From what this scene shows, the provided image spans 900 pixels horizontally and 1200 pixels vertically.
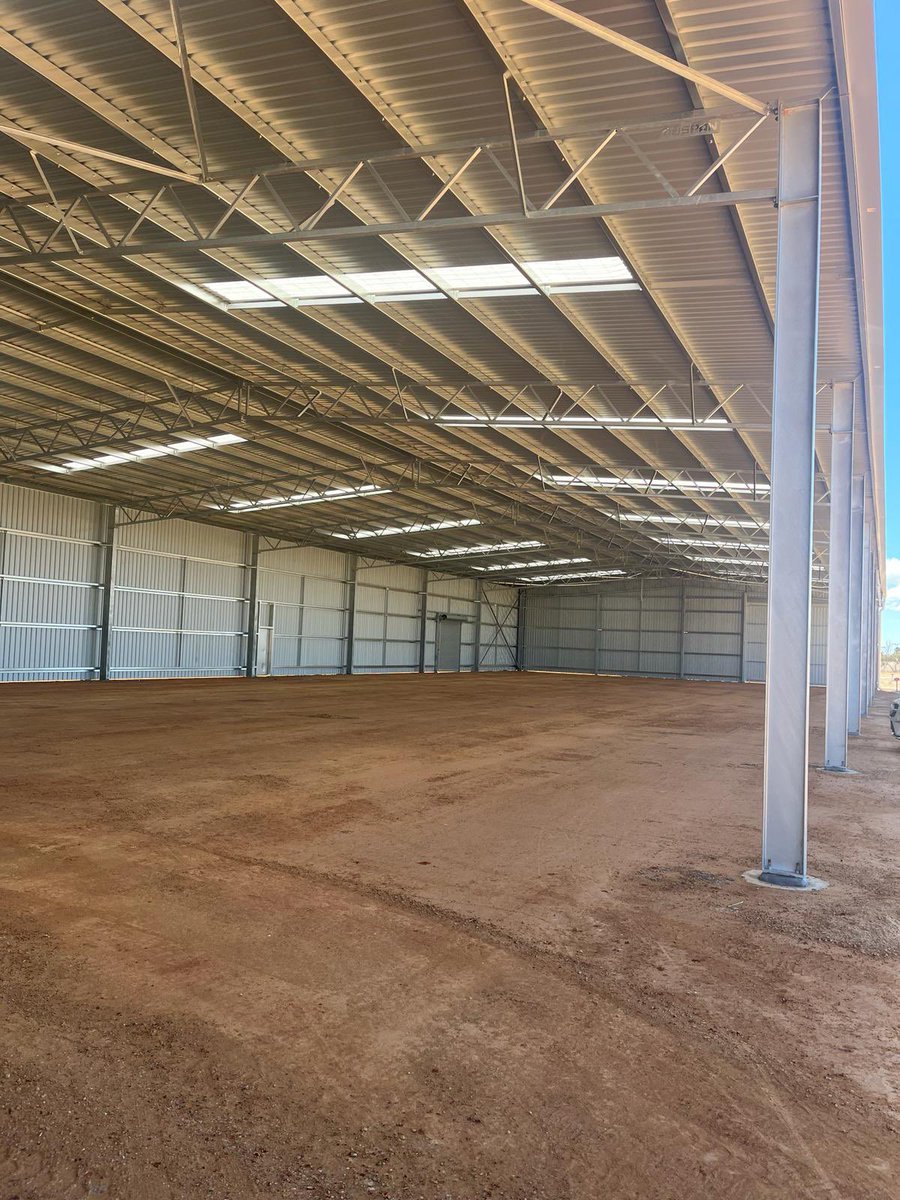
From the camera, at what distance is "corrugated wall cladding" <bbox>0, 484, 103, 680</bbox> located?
29.5 meters

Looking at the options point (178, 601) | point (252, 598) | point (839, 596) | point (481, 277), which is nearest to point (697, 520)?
point (252, 598)

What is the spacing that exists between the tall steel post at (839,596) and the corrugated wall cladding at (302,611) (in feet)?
98.9

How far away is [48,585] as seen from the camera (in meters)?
30.9

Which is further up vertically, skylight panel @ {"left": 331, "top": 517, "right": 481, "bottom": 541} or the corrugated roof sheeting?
the corrugated roof sheeting

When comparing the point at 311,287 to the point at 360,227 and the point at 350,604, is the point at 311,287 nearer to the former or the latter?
the point at 360,227

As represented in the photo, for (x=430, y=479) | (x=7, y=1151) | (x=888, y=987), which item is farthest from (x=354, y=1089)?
(x=430, y=479)

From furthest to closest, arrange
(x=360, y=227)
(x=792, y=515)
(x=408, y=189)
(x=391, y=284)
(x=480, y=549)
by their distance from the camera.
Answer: (x=480, y=549) → (x=391, y=284) → (x=408, y=189) → (x=360, y=227) → (x=792, y=515)

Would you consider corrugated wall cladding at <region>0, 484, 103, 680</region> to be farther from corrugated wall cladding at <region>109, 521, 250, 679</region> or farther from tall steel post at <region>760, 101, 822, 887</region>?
tall steel post at <region>760, 101, 822, 887</region>

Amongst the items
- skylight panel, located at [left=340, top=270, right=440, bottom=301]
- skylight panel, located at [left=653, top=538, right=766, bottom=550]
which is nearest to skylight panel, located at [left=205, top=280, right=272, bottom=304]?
skylight panel, located at [left=340, top=270, right=440, bottom=301]

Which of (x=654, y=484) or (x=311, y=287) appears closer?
(x=311, y=287)

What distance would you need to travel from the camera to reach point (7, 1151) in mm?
3311

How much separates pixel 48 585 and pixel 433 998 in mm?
29639

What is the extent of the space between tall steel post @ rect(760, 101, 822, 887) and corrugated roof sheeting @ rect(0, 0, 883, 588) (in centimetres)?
159

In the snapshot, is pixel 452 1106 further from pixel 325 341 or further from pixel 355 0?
pixel 325 341
